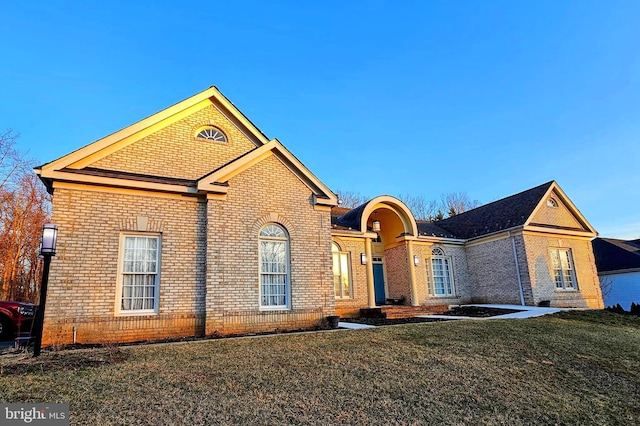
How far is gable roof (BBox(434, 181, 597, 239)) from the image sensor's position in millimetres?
17906

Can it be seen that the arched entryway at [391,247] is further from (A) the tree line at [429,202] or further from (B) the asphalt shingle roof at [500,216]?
(A) the tree line at [429,202]

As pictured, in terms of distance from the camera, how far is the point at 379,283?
18344mm

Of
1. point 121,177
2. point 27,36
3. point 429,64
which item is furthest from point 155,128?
point 429,64

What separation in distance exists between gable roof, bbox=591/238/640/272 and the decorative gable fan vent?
30.1 meters

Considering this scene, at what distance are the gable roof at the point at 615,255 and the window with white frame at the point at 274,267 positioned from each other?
28.0 metres

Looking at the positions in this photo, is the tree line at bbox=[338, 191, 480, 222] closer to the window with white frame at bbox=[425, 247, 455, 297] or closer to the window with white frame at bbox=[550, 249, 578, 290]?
the window with white frame at bbox=[550, 249, 578, 290]

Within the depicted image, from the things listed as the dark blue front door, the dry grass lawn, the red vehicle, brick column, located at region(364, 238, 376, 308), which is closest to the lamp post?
the dry grass lawn

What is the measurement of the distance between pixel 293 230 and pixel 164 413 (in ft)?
24.5

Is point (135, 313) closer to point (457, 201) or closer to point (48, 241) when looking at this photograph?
point (48, 241)

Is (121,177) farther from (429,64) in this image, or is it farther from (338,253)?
(429,64)

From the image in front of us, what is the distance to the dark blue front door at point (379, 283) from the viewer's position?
59.2 ft

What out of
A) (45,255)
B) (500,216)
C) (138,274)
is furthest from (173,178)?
(500,216)

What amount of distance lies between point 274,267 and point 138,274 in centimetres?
368

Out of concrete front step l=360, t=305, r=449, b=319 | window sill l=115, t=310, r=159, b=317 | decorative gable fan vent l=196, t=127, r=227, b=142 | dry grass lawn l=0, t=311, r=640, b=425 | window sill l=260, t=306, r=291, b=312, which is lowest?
dry grass lawn l=0, t=311, r=640, b=425
